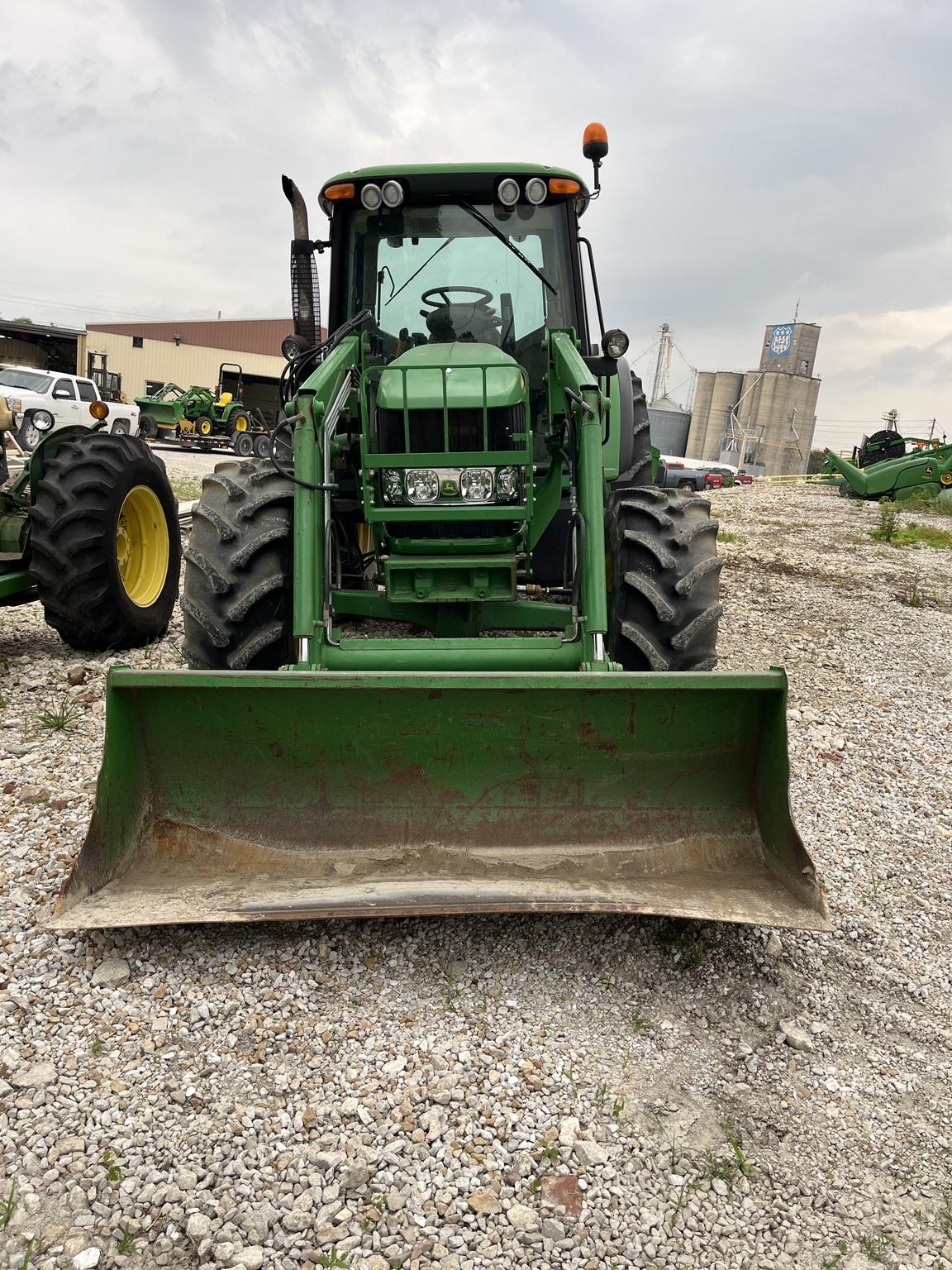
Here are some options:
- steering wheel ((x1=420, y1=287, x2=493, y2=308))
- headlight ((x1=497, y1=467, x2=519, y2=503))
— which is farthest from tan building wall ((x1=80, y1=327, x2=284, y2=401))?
headlight ((x1=497, y1=467, x2=519, y2=503))

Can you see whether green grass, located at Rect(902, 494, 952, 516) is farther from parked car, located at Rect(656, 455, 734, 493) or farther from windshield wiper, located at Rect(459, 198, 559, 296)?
windshield wiper, located at Rect(459, 198, 559, 296)

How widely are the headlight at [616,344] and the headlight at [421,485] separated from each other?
1.05m

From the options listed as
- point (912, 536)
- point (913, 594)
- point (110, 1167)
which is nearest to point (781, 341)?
point (912, 536)

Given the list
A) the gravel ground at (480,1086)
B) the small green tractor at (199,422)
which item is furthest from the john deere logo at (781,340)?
the gravel ground at (480,1086)

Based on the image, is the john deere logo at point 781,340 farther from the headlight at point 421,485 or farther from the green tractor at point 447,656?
the headlight at point 421,485

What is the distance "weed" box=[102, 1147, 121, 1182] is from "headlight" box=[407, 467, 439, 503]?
2.37 m

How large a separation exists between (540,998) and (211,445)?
2340 centimetres

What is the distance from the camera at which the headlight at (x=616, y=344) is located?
400cm

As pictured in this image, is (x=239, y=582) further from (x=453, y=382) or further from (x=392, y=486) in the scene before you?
(x=453, y=382)

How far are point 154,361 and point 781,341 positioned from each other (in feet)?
135

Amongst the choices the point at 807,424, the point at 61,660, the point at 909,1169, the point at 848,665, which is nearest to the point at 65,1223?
the point at 909,1169

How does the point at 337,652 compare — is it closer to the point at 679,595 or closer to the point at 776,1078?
the point at 679,595

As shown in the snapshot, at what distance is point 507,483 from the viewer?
3.64 meters

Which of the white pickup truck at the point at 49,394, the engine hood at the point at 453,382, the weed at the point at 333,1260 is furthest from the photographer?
the white pickup truck at the point at 49,394
